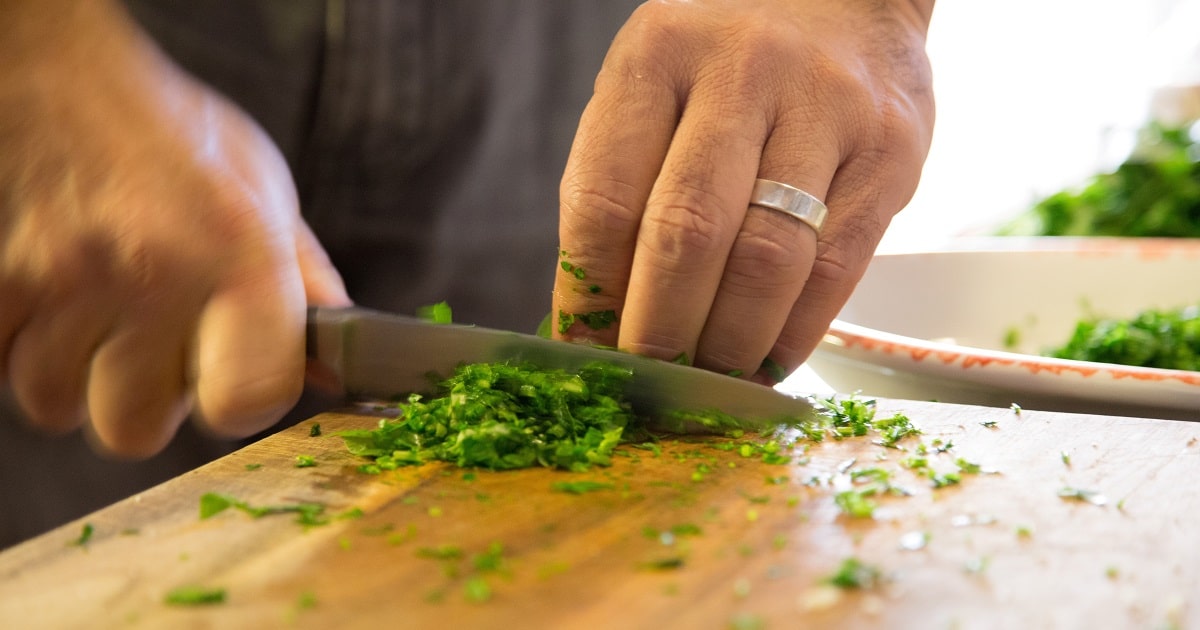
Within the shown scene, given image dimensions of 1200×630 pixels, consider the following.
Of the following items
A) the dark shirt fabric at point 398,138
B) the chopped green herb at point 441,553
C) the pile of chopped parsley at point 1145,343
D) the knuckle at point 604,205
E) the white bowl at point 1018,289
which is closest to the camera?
the chopped green herb at point 441,553

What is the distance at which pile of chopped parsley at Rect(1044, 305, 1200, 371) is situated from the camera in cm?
168

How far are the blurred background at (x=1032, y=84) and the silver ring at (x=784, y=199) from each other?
14.6 feet

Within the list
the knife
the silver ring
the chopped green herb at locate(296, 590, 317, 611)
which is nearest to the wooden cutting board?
the chopped green herb at locate(296, 590, 317, 611)

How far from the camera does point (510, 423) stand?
1.17 metres

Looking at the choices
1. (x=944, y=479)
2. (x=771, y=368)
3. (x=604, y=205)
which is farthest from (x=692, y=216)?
(x=944, y=479)

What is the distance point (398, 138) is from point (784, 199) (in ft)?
3.25

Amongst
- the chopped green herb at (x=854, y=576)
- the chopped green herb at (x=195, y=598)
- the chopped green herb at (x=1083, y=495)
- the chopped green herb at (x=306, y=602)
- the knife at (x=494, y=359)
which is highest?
the knife at (x=494, y=359)

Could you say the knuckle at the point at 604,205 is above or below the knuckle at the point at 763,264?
above

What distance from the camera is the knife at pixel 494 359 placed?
1241 mm

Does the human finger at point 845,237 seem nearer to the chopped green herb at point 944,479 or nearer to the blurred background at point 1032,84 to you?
the chopped green herb at point 944,479

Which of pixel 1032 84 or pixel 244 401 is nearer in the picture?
pixel 244 401

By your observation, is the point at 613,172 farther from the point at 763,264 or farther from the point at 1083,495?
the point at 1083,495

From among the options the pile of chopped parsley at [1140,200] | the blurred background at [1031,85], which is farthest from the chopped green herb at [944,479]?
the blurred background at [1031,85]

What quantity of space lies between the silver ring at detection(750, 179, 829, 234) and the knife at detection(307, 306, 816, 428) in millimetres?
239
